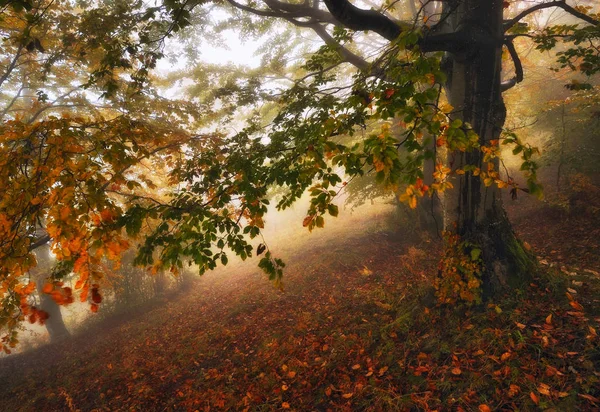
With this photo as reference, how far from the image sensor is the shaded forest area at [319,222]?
2.43 meters

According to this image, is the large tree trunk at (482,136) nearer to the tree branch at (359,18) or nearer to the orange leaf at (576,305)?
the orange leaf at (576,305)

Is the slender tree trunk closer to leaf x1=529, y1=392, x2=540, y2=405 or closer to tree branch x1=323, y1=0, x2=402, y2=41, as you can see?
tree branch x1=323, y1=0, x2=402, y2=41

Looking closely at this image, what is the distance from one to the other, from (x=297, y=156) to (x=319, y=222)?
2.64 ft

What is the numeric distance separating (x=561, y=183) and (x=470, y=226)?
776 centimetres

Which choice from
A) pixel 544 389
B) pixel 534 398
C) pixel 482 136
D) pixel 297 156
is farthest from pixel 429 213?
pixel 297 156

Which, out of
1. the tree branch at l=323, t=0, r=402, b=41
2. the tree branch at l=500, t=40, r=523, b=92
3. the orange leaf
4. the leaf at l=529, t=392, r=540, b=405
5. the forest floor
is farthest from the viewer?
the tree branch at l=500, t=40, r=523, b=92

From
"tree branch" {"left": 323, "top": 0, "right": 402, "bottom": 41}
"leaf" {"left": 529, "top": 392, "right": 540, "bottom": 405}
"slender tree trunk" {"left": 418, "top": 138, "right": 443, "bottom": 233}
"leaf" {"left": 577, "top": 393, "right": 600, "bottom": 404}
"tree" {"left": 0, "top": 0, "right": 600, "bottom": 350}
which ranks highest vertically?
"tree branch" {"left": 323, "top": 0, "right": 402, "bottom": 41}

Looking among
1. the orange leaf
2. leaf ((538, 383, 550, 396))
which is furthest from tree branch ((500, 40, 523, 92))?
leaf ((538, 383, 550, 396))

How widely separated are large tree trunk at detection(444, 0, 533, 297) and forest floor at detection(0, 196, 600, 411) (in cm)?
47

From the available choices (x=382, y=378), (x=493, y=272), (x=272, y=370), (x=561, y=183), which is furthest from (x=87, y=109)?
(x=561, y=183)

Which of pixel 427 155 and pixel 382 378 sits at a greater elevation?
pixel 427 155

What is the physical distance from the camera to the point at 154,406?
16.8 feet

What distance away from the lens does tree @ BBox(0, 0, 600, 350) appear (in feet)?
7.22

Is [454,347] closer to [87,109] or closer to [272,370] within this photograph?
[272,370]
